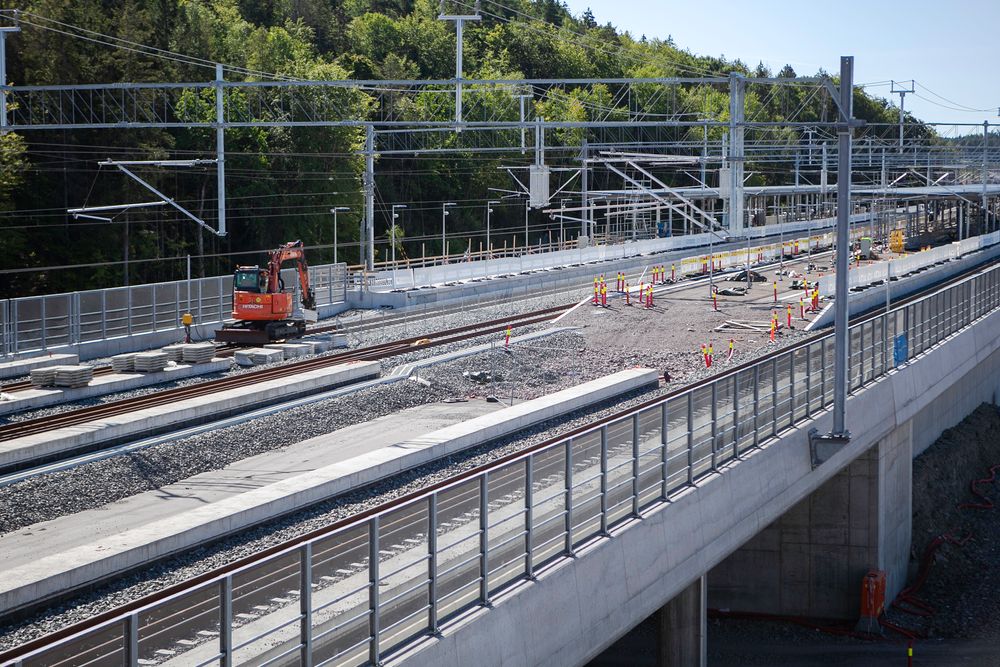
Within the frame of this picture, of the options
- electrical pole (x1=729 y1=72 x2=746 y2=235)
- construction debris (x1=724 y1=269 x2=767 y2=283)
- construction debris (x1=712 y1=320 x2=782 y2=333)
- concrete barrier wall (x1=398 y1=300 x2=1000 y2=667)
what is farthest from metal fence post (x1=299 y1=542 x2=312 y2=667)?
construction debris (x1=724 y1=269 x2=767 y2=283)

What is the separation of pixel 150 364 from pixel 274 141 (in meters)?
41.1

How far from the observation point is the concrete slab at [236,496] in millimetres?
13156

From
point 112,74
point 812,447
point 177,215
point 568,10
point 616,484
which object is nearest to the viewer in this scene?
point 616,484

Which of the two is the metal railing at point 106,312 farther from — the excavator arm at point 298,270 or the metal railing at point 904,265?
the metal railing at point 904,265

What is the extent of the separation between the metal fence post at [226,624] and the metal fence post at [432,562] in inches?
83.6

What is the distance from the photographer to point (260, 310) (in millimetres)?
35500

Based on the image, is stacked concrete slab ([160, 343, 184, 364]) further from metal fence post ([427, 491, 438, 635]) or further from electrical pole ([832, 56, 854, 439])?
metal fence post ([427, 491, 438, 635])

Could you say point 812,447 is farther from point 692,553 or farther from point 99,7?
point 99,7

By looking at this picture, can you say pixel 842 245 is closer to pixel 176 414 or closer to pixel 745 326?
pixel 176 414

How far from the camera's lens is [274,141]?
6794cm

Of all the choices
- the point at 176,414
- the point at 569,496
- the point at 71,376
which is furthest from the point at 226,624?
the point at 71,376

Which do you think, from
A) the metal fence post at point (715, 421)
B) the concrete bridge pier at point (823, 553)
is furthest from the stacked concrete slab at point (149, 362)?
the metal fence post at point (715, 421)

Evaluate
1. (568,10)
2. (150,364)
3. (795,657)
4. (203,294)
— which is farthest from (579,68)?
(795,657)

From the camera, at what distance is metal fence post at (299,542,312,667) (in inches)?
343
